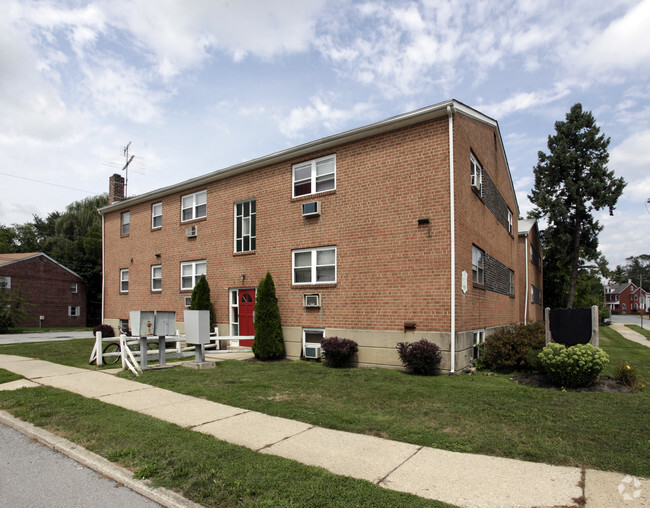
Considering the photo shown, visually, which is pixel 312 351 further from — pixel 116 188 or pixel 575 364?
pixel 116 188

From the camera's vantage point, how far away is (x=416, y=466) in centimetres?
465

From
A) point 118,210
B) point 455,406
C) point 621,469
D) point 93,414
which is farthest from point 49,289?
point 621,469

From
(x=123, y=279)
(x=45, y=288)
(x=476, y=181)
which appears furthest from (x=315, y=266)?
(x=45, y=288)

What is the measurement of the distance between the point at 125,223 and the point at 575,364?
1995 cm

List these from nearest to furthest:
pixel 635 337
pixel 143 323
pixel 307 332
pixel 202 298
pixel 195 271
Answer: pixel 143 323 → pixel 307 332 → pixel 202 298 → pixel 195 271 → pixel 635 337

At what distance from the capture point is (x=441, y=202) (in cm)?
1104

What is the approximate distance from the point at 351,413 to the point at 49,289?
4336 cm

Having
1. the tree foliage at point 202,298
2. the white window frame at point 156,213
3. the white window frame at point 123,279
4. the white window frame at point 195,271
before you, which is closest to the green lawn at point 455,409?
the tree foliage at point 202,298

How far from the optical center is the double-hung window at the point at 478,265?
13.0 m

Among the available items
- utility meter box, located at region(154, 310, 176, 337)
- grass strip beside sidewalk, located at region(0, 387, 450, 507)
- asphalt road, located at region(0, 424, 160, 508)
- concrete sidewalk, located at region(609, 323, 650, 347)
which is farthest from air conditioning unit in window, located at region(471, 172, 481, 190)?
concrete sidewalk, located at region(609, 323, 650, 347)

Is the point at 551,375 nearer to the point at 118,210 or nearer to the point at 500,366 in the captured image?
the point at 500,366

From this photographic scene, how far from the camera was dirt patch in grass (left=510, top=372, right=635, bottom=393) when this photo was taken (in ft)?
27.9

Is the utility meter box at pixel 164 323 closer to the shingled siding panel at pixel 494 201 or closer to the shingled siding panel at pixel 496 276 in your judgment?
the shingled siding panel at pixel 496 276

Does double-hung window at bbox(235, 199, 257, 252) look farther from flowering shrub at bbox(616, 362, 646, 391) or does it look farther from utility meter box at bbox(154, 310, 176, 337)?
flowering shrub at bbox(616, 362, 646, 391)
